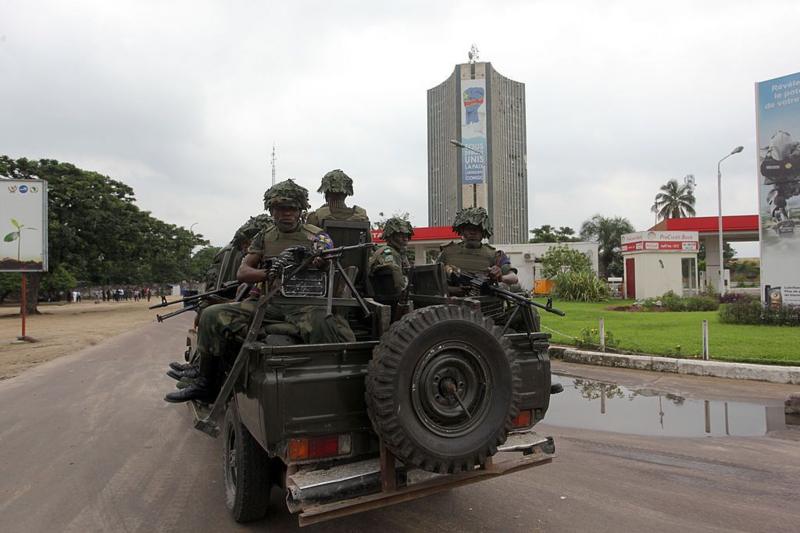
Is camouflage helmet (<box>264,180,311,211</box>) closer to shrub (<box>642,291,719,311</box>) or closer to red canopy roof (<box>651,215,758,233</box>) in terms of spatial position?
shrub (<box>642,291,719,311</box>)

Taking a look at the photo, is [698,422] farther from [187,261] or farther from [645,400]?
[187,261]

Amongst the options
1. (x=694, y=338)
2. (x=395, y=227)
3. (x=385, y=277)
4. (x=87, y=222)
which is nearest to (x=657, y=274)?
(x=694, y=338)

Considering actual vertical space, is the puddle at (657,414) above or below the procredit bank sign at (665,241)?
below

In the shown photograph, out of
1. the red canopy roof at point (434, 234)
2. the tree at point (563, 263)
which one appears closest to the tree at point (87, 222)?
the red canopy roof at point (434, 234)

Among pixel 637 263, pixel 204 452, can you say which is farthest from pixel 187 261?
pixel 204 452

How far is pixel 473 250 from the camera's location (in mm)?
5070

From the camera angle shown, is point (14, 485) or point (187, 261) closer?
point (14, 485)

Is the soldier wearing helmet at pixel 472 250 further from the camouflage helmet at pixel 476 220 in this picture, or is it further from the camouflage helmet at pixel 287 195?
the camouflage helmet at pixel 287 195

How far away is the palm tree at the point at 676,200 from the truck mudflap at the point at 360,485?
208ft

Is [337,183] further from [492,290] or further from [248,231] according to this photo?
[492,290]

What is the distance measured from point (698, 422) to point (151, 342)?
1423 centimetres

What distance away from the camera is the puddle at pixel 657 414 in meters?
5.96

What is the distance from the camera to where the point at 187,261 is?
81.1 metres

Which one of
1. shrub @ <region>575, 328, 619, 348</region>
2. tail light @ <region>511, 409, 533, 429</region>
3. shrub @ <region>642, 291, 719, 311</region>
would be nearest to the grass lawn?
shrub @ <region>575, 328, 619, 348</region>
